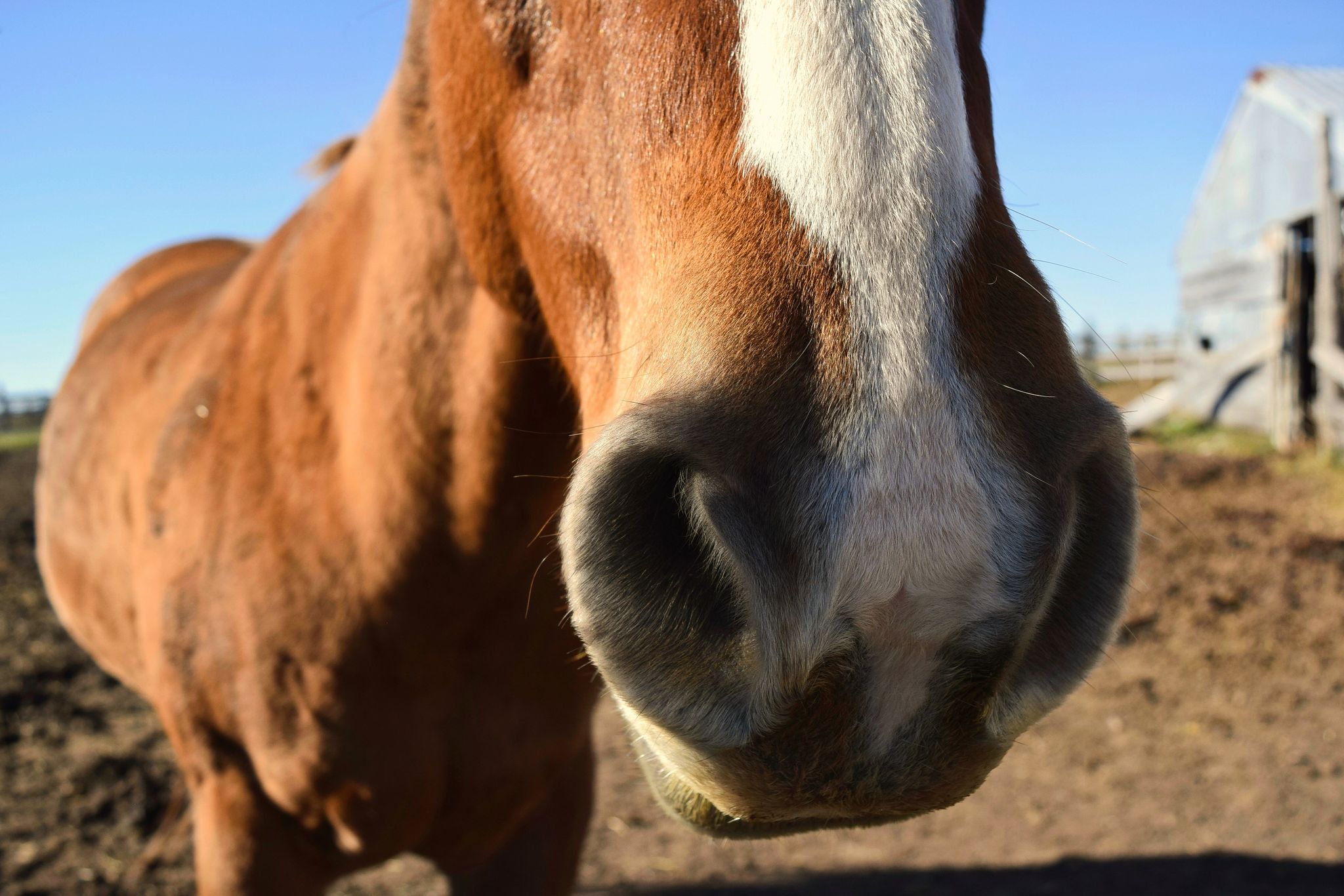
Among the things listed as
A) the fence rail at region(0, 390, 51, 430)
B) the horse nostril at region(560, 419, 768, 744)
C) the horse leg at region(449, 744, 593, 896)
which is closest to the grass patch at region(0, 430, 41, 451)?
the fence rail at region(0, 390, 51, 430)

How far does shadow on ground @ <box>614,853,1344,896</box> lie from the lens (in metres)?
3.57

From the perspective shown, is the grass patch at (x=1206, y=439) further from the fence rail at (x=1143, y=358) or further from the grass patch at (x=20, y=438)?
the grass patch at (x=20, y=438)

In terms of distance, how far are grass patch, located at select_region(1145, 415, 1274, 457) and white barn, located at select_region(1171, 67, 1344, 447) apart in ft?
0.45

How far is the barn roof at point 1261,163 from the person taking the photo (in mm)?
11711

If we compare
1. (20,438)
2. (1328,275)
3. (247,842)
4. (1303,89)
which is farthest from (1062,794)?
(20,438)

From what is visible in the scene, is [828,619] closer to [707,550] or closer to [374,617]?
[707,550]

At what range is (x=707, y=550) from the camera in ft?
2.98

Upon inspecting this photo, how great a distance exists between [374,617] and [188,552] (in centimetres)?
52

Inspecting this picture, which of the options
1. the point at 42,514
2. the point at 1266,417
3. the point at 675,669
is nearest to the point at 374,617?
the point at 675,669

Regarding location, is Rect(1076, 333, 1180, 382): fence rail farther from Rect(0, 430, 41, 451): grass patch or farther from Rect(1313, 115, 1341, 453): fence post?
Rect(0, 430, 41, 451): grass patch

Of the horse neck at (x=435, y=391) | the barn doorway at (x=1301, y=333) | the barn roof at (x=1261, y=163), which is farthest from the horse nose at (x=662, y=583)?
the barn roof at (x=1261, y=163)

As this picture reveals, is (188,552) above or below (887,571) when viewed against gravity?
below

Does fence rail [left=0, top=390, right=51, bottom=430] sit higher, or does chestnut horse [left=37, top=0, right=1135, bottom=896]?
chestnut horse [left=37, top=0, right=1135, bottom=896]

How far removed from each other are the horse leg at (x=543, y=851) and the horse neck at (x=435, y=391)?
1.02 meters
